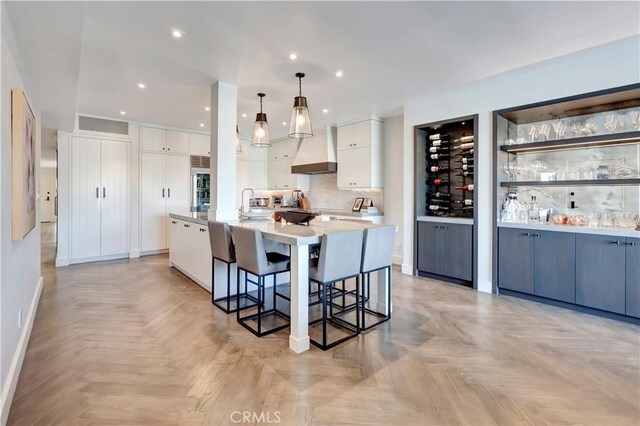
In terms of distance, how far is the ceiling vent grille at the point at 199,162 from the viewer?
650 centimetres

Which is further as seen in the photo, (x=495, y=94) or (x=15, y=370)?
(x=495, y=94)

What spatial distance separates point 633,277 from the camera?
114 inches

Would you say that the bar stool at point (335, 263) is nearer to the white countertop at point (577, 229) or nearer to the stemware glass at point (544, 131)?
the white countertop at point (577, 229)

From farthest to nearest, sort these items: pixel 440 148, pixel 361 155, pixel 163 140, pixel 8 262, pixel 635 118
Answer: pixel 163 140, pixel 361 155, pixel 440 148, pixel 635 118, pixel 8 262

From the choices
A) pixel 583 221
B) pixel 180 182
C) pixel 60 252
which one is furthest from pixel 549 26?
pixel 60 252

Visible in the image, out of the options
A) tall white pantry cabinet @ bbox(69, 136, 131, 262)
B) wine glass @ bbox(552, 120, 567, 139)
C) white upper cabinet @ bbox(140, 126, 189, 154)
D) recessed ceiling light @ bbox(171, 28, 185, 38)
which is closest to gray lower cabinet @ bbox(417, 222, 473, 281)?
wine glass @ bbox(552, 120, 567, 139)

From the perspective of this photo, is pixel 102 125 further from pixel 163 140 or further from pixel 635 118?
pixel 635 118

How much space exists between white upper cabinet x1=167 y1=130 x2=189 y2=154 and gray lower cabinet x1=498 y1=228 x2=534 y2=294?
5705 mm

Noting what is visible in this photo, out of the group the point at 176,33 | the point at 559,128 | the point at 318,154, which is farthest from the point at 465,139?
the point at 176,33

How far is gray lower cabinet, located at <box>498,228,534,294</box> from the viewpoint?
356cm

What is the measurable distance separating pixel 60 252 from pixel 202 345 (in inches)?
166

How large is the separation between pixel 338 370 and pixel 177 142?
5626 mm

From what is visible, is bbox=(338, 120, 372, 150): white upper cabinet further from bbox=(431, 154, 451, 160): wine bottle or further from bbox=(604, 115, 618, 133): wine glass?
bbox=(604, 115, 618, 133): wine glass

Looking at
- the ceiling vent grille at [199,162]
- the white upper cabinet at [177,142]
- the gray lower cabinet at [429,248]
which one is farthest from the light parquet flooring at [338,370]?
the ceiling vent grille at [199,162]
